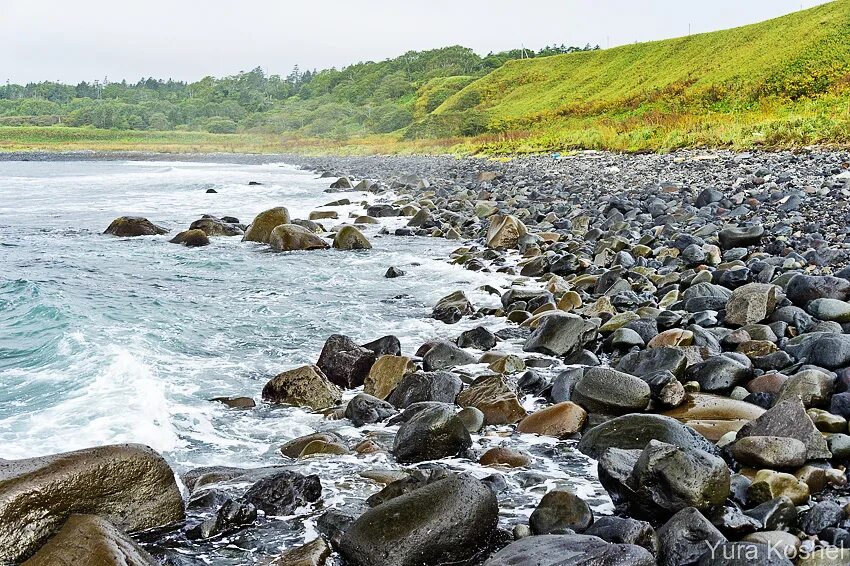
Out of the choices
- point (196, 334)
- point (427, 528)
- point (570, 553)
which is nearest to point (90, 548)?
point (427, 528)

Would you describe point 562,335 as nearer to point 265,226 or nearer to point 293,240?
point 293,240

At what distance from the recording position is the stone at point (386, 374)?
591 centimetres

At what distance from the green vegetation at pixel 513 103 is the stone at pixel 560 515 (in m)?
14.9

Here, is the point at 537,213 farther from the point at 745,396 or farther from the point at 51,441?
the point at 51,441

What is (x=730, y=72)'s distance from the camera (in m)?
41.8

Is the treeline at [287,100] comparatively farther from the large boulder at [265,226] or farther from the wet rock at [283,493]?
the wet rock at [283,493]

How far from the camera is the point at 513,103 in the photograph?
226 ft

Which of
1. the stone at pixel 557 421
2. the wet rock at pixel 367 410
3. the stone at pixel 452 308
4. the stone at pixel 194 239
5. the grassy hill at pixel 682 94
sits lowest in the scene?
the wet rock at pixel 367 410

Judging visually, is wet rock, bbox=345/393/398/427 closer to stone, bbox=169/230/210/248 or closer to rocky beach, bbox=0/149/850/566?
rocky beach, bbox=0/149/850/566

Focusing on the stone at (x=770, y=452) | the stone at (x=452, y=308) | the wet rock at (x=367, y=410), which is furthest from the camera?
the stone at (x=452, y=308)

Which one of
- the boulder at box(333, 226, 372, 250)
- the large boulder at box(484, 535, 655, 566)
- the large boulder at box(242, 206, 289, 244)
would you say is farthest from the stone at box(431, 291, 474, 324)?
the large boulder at box(242, 206, 289, 244)

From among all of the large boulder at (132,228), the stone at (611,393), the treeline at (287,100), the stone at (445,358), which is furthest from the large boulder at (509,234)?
the treeline at (287,100)

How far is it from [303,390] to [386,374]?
28.4 inches

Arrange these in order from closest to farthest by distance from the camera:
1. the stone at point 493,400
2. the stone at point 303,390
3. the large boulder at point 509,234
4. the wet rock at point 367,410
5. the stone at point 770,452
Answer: the stone at point 770,452 < the stone at point 493,400 < the wet rock at point 367,410 < the stone at point 303,390 < the large boulder at point 509,234
